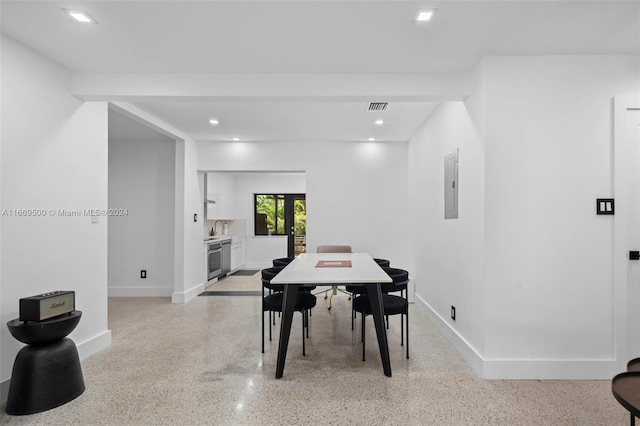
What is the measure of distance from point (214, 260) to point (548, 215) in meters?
5.78

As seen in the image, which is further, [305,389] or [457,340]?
[457,340]

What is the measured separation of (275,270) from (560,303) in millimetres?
2460

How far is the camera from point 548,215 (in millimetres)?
2771

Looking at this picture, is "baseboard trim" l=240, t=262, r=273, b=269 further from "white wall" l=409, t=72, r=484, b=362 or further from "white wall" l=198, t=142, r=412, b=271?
"white wall" l=409, t=72, r=484, b=362

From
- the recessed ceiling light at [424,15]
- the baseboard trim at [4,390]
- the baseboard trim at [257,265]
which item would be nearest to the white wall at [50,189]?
the baseboard trim at [4,390]

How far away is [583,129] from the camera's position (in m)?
2.76

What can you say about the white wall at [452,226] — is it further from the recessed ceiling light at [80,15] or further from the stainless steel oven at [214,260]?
the stainless steel oven at [214,260]

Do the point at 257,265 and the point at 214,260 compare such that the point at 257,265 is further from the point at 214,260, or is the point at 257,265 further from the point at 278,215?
the point at 214,260

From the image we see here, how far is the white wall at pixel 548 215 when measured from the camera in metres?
2.75

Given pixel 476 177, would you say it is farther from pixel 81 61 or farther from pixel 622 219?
pixel 81 61

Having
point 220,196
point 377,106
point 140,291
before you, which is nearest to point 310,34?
point 377,106

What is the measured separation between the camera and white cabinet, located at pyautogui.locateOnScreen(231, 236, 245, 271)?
8.41 m

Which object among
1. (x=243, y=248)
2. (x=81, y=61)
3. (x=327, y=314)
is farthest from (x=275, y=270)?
(x=243, y=248)

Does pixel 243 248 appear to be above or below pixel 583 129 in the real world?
below
